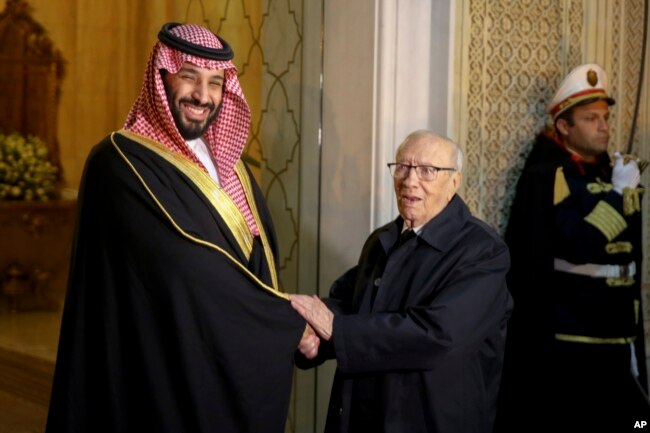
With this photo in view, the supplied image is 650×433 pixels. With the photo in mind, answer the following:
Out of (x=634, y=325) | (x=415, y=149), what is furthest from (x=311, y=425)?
(x=415, y=149)

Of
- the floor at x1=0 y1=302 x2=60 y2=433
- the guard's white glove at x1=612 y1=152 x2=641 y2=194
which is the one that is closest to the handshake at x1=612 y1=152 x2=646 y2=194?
the guard's white glove at x1=612 y1=152 x2=641 y2=194

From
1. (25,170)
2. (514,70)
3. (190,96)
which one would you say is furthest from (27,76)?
(190,96)

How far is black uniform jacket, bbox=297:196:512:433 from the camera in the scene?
2982 mm

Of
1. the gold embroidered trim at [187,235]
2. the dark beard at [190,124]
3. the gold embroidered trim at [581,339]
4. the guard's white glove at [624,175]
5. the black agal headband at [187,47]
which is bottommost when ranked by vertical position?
the gold embroidered trim at [581,339]

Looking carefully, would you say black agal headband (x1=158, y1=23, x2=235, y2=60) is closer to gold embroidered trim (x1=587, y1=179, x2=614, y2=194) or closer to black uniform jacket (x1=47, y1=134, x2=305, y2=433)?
black uniform jacket (x1=47, y1=134, x2=305, y2=433)

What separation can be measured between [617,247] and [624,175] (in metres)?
0.35

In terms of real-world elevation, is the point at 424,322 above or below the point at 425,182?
below

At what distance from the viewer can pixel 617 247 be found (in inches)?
184

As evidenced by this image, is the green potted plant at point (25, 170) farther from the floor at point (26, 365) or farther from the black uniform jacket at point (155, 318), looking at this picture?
the black uniform jacket at point (155, 318)

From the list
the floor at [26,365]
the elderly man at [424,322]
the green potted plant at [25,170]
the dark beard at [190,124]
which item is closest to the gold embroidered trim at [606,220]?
the elderly man at [424,322]

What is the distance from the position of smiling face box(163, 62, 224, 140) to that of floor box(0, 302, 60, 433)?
2899 mm

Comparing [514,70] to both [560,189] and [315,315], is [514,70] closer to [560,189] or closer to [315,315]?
[560,189]

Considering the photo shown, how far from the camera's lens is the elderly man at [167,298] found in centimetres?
277

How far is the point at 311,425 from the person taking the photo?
480 centimetres
